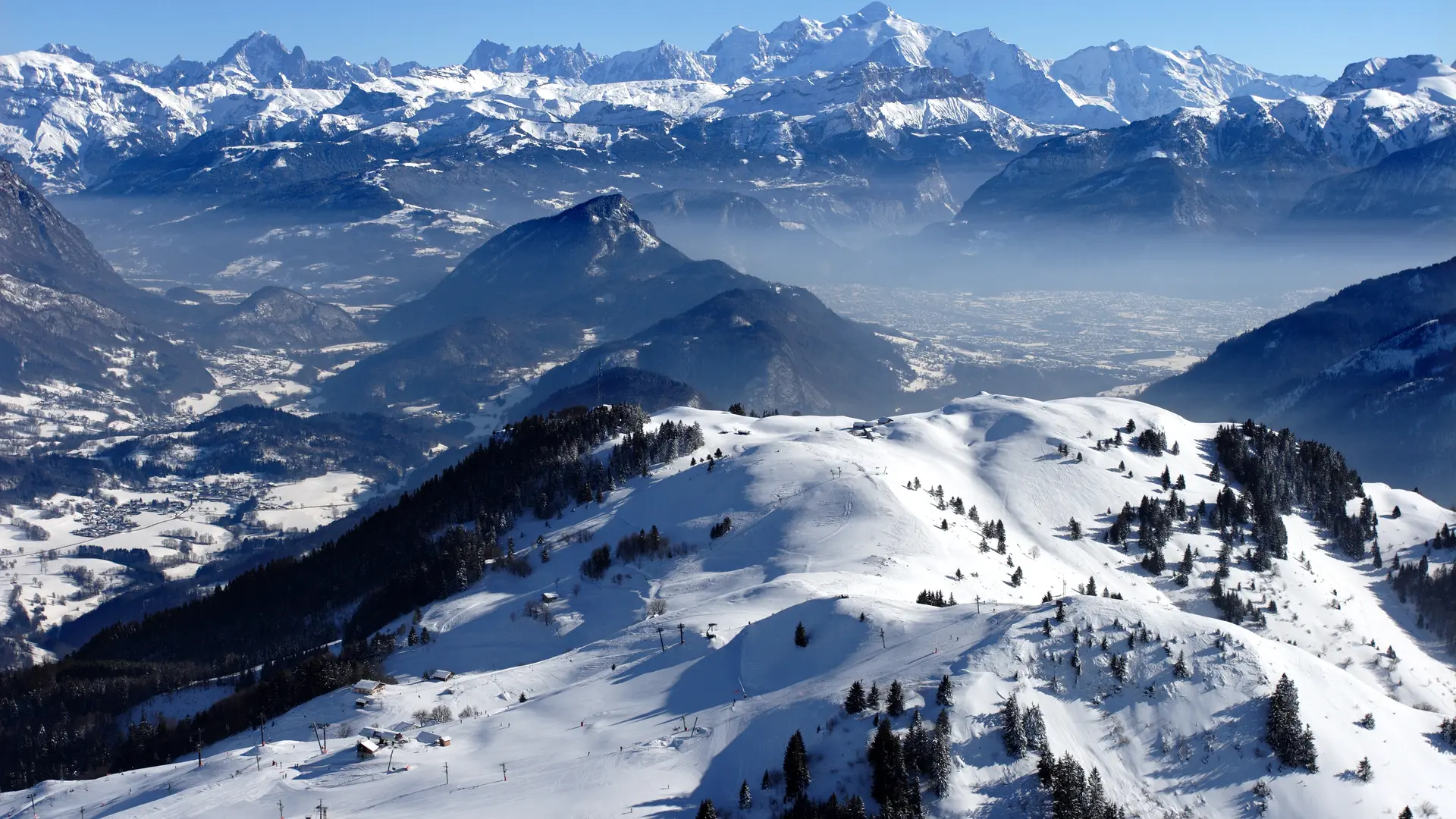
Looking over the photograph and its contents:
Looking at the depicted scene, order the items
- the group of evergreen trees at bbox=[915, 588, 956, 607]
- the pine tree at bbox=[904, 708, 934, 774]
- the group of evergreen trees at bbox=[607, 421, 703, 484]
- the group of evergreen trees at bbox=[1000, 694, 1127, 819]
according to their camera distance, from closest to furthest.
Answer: the group of evergreen trees at bbox=[1000, 694, 1127, 819] → the pine tree at bbox=[904, 708, 934, 774] → the group of evergreen trees at bbox=[915, 588, 956, 607] → the group of evergreen trees at bbox=[607, 421, 703, 484]

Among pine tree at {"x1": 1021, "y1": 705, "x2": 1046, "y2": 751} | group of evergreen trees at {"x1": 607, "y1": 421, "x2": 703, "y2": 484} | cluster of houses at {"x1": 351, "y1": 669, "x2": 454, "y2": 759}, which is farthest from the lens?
group of evergreen trees at {"x1": 607, "y1": 421, "x2": 703, "y2": 484}

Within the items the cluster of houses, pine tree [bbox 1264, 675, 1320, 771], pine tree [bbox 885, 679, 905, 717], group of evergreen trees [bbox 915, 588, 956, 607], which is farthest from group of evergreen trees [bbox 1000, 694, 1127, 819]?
the cluster of houses

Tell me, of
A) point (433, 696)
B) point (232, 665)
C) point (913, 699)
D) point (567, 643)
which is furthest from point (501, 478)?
point (913, 699)

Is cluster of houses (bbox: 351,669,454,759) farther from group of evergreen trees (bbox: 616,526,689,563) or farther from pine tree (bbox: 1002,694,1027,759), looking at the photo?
group of evergreen trees (bbox: 616,526,689,563)

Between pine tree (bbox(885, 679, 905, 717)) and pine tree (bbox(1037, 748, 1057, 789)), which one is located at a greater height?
pine tree (bbox(885, 679, 905, 717))

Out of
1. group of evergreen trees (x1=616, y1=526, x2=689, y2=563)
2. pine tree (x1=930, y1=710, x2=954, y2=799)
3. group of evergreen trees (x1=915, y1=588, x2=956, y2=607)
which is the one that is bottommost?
pine tree (x1=930, y1=710, x2=954, y2=799)

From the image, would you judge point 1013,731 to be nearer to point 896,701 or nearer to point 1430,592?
point 896,701

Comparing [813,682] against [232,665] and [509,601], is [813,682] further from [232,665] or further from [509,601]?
[232,665]
